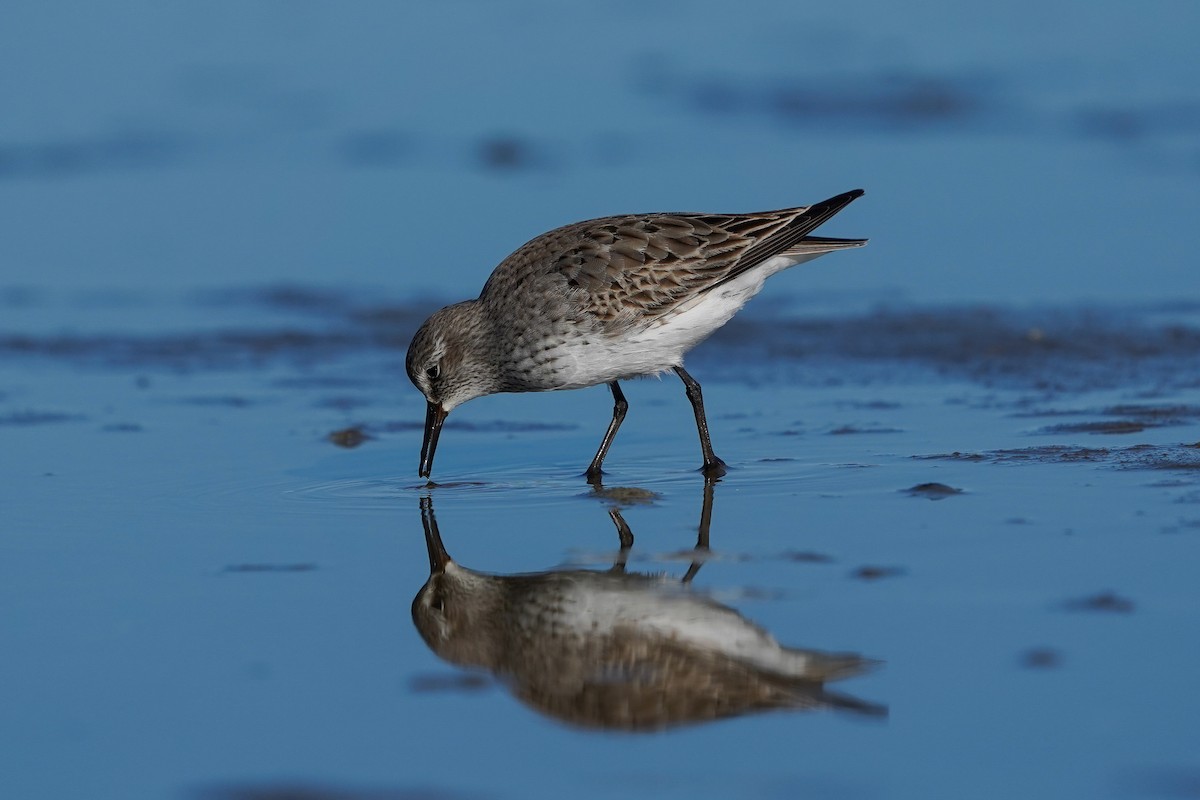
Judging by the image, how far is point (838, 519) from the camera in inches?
260

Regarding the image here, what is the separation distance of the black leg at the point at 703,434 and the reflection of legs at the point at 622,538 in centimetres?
77

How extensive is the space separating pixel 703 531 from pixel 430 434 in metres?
1.92

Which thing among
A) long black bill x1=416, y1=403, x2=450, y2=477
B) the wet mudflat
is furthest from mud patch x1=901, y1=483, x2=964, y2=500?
long black bill x1=416, y1=403, x2=450, y2=477

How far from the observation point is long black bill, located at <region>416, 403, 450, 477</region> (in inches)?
306

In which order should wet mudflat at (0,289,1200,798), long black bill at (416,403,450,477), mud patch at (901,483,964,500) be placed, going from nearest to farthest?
wet mudflat at (0,289,1200,798) → mud patch at (901,483,964,500) → long black bill at (416,403,450,477)

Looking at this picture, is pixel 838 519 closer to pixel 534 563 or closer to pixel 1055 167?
pixel 534 563

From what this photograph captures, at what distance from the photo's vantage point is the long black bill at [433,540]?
20.6 ft

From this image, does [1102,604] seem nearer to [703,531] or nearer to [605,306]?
[703,531]

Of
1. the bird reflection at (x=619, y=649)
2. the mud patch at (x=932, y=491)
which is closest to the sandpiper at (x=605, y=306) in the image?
the mud patch at (x=932, y=491)

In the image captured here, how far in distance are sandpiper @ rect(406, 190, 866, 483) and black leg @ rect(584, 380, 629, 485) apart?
0.03 feet

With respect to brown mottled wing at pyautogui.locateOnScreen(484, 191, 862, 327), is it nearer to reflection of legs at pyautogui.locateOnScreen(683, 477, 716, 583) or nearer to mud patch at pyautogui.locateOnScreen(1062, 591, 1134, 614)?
reflection of legs at pyautogui.locateOnScreen(683, 477, 716, 583)

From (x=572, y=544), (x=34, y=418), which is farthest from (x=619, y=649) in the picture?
(x=34, y=418)

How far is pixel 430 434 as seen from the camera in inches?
316

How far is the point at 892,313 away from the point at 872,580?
5348 mm
